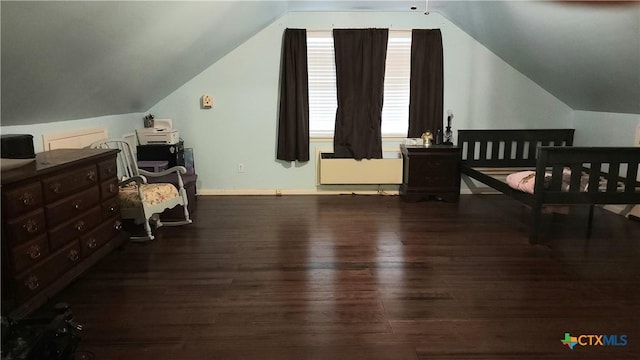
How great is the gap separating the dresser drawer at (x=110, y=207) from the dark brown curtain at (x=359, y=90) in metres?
2.59

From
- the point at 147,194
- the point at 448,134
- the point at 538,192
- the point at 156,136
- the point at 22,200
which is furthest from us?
the point at 448,134

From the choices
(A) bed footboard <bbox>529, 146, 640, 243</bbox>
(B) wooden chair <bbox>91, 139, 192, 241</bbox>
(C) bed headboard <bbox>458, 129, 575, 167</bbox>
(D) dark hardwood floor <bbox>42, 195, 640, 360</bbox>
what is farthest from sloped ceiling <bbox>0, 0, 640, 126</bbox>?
(D) dark hardwood floor <bbox>42, 195, 640, 360</bbox>

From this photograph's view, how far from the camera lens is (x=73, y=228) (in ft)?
8.21

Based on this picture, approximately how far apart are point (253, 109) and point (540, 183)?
10.4 ft

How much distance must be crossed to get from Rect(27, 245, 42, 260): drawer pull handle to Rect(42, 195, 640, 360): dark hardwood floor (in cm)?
39

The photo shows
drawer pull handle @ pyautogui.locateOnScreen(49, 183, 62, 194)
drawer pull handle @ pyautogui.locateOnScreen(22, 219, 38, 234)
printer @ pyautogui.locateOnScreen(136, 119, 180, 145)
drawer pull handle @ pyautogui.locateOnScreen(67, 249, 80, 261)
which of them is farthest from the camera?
printer @ pyautogui.locateOnScreen(136, 119, 180, 145)

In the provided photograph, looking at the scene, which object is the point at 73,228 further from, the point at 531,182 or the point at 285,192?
the point at 531,182

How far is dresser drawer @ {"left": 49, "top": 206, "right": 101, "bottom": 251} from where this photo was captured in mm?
2320

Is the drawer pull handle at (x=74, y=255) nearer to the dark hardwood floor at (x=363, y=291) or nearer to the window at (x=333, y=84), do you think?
the dark hardwood floor at (x=363, y=291)

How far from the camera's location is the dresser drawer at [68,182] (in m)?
2.27

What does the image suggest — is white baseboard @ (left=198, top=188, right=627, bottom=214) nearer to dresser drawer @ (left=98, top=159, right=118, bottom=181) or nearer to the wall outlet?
the wall outlet

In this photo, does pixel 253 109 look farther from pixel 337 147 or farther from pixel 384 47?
pixel 384 47

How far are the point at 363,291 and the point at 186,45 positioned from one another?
265cm

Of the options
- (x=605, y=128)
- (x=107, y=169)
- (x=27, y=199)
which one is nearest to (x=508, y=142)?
(x=605, y=128)
